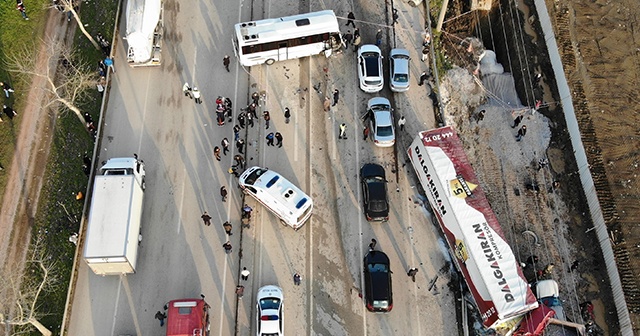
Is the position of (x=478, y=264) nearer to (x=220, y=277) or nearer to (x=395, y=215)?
(x=395, y=215)

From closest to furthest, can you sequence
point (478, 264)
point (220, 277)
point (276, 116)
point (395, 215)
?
1. point (478, 264)
2. point (220, 277)
3. point (395, 215)
4. point (276, 116)

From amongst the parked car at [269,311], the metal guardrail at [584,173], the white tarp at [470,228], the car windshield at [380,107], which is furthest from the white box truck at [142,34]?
the metal guardrail at [584,173]

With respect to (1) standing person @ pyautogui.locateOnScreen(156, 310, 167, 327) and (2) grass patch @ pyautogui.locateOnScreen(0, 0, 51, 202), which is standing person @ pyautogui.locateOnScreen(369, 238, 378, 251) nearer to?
(1) standing person @ pyautogui.locateOnScreen(156, 310, 167, 327)

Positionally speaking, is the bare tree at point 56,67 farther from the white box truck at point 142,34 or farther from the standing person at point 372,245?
the standing person at point 372,245

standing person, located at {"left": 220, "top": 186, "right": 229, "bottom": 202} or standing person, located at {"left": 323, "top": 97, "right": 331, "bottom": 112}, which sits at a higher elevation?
standing person, located at {"left": 323, "top": 97, "right": 331, "bottom": 112}

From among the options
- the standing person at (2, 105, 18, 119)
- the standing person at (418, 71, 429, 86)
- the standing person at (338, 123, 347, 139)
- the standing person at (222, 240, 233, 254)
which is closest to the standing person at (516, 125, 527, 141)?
the standing person at (418, 71, 429, 86)

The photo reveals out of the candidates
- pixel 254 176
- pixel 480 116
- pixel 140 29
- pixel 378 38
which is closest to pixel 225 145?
pixel 254 176

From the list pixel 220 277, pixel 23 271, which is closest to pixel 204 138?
pixel 220 277
